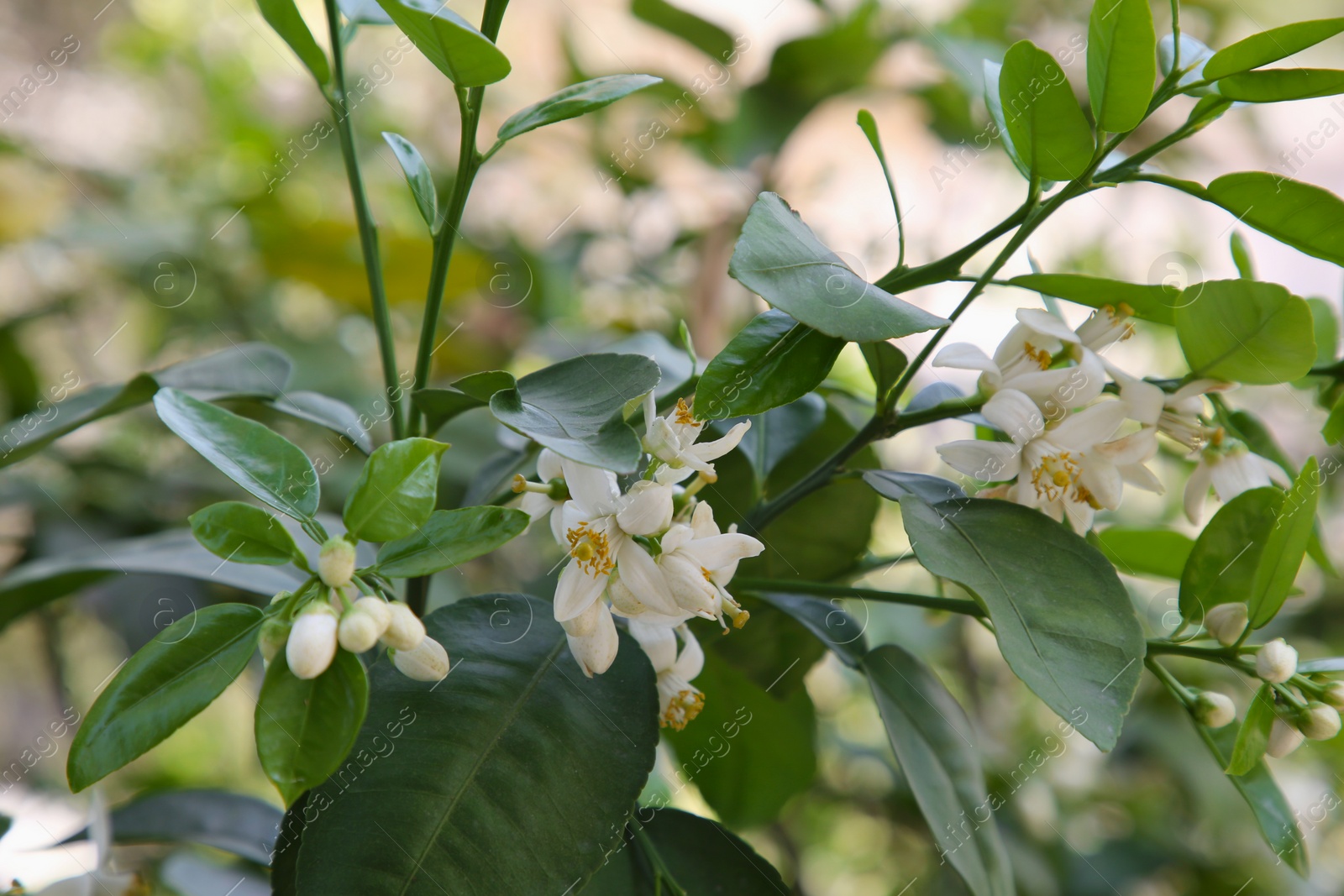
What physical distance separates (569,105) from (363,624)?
0.28 m

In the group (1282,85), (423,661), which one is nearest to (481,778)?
(423,661)

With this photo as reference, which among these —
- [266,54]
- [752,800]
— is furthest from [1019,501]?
[266,54]

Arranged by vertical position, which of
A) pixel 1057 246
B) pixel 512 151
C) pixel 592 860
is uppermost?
pixel 592 860

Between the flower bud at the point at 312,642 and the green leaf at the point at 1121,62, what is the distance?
0.42 meters

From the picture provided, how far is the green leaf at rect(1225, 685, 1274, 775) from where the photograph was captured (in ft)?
1.49

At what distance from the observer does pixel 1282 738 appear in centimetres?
48

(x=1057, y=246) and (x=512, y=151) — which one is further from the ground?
(x=512, y=151)

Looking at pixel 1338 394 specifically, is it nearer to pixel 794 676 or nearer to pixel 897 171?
pixel 794 676

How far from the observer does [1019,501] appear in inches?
18.7

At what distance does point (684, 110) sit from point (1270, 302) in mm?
1111

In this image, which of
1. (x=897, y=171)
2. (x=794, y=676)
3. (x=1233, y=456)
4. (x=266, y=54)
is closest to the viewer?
(x=1233, y=456)

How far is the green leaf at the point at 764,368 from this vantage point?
1.36 feet

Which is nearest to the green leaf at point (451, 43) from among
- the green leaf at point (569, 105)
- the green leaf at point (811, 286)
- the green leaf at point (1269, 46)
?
the green leaf at point (569, 105)

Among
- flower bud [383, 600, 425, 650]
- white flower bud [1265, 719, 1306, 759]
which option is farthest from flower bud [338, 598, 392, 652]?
white flower bud [1265, 719, 1306, 759]
